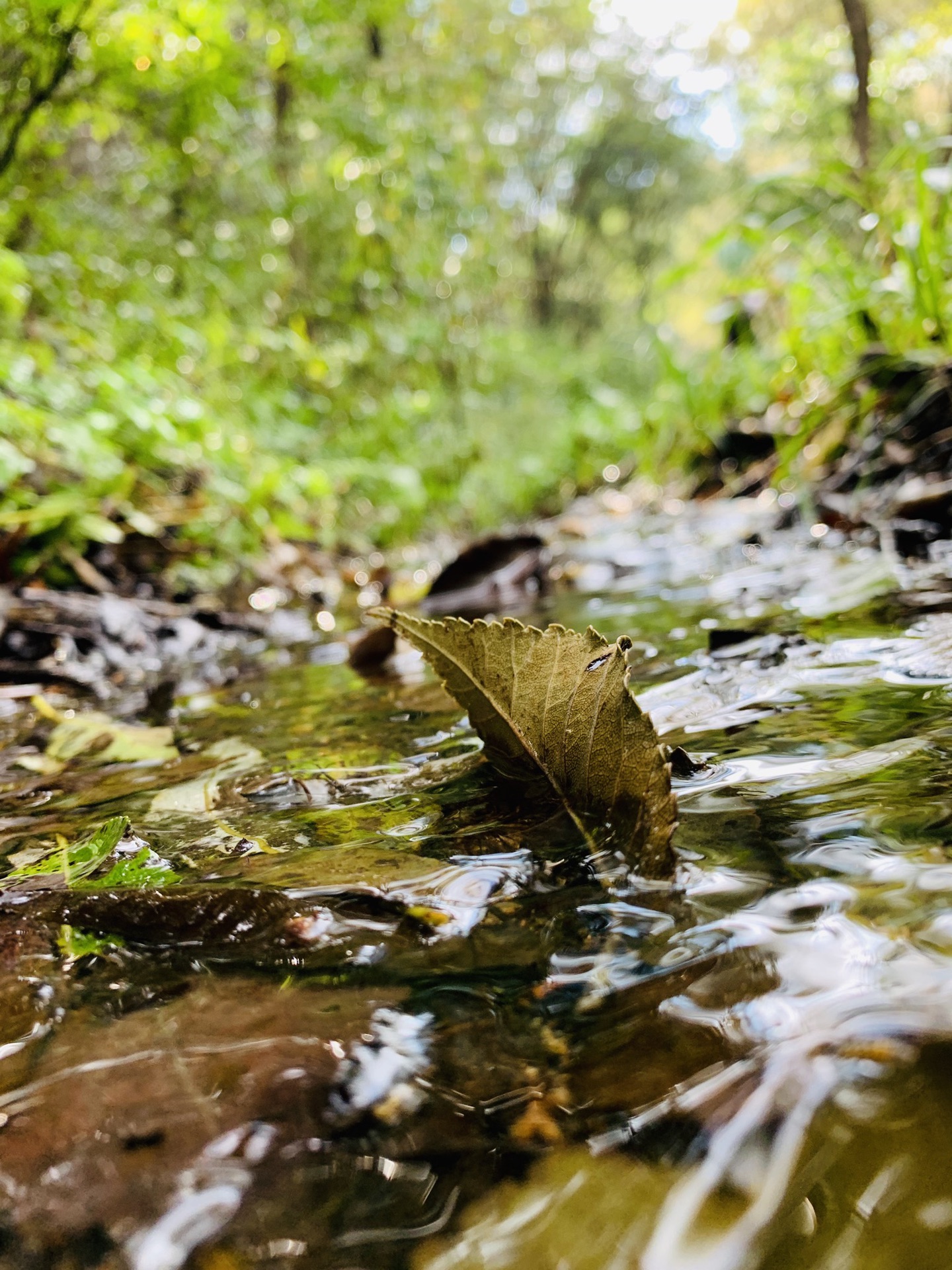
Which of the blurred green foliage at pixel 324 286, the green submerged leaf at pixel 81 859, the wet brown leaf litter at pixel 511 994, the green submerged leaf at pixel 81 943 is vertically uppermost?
the blurred green foliage at pixel 324 286

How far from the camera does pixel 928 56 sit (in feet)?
25.9

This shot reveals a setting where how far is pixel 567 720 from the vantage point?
738mm

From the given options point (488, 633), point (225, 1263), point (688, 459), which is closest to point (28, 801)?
point (488, 633)

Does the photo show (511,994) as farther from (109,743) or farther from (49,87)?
(49,87)

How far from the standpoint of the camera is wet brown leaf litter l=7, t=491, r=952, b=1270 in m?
0.40

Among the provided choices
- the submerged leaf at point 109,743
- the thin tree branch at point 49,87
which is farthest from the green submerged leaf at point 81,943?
the thin tree branch at point 49,87

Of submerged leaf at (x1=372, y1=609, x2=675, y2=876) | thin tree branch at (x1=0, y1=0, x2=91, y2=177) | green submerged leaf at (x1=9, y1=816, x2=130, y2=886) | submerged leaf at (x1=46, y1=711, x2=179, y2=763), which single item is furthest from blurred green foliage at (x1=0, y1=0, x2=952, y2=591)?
submerged leaf at (x1=372, y1=609, x2=675, y2=876)

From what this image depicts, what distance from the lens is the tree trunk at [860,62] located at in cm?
445

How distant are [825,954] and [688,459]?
440 centimetres

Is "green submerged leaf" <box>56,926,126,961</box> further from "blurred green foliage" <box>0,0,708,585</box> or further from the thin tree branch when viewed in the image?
the thin tree branch

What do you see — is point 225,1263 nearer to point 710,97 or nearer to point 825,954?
point 825,954

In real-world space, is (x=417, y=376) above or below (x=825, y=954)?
above

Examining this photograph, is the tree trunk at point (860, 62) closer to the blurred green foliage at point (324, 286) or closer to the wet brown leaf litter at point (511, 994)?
the blurred green foliage at point (324, 286)

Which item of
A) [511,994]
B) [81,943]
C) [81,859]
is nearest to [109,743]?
[81,859]
